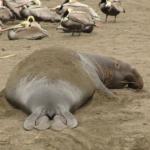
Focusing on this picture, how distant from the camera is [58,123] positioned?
4848 millimetres

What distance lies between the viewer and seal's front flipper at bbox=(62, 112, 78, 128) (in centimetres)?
491

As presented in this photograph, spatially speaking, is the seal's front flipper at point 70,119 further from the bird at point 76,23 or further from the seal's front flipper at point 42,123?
the bird at point 76,23

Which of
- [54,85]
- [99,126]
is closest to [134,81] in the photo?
[54,85]

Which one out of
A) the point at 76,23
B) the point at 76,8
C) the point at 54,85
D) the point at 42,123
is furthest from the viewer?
the point at 76,8

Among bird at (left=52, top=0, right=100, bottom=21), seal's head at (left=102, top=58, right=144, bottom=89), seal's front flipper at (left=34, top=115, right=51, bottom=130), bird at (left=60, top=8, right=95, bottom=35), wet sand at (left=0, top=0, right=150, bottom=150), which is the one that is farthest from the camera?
bird at (left=52, top=0, right=100, bottom=21)

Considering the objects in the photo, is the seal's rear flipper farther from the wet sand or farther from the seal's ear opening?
the seal's ear opening

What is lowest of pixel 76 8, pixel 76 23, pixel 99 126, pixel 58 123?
pixel 76 8

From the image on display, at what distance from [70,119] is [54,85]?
1.56 ft

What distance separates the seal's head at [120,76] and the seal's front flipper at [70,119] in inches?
64.9

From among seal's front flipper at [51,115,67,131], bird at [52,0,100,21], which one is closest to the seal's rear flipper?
seal's front flipper at [51,115,67,131]

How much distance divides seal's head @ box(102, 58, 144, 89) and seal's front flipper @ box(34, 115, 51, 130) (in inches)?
71.7

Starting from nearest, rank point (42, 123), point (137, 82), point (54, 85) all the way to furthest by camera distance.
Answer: point (42, 123)
point (54, 85)
point (137, 82)

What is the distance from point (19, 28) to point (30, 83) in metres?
6.09

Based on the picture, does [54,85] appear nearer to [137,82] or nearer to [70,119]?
[70,119]
